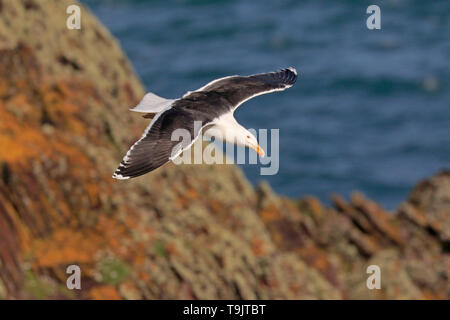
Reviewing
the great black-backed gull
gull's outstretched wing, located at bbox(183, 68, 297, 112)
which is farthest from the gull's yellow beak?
gull's outstretched wing, located at bbox(183, 68, 297, 112)

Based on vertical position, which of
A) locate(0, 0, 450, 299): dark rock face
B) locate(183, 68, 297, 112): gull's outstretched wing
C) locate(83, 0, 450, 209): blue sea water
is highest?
locate(83, 0, 450, 209): blue sea water

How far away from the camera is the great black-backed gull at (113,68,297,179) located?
1170cm

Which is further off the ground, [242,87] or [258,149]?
[242,87]

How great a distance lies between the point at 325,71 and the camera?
149ft

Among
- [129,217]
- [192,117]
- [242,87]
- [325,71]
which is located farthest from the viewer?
[325,71]

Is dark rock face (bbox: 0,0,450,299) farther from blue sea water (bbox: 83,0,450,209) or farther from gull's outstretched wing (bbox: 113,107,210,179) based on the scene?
blue sea water (bbox: 83,0,450,209)

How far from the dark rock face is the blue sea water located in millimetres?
16387

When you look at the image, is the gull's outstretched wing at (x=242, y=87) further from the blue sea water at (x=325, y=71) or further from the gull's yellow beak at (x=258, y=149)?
the blue sea water at (x=325, y=71)

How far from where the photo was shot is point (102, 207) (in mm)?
14508

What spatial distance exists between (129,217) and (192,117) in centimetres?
273

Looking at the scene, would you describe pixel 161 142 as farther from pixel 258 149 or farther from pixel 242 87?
pixel 242 87

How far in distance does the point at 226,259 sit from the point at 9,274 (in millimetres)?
3762

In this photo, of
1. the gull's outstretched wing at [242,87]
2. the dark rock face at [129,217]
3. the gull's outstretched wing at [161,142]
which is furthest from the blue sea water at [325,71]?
the gull's outstretched wing at [161,142]

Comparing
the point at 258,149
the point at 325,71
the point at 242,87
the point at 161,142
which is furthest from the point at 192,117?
the point at 325,71
